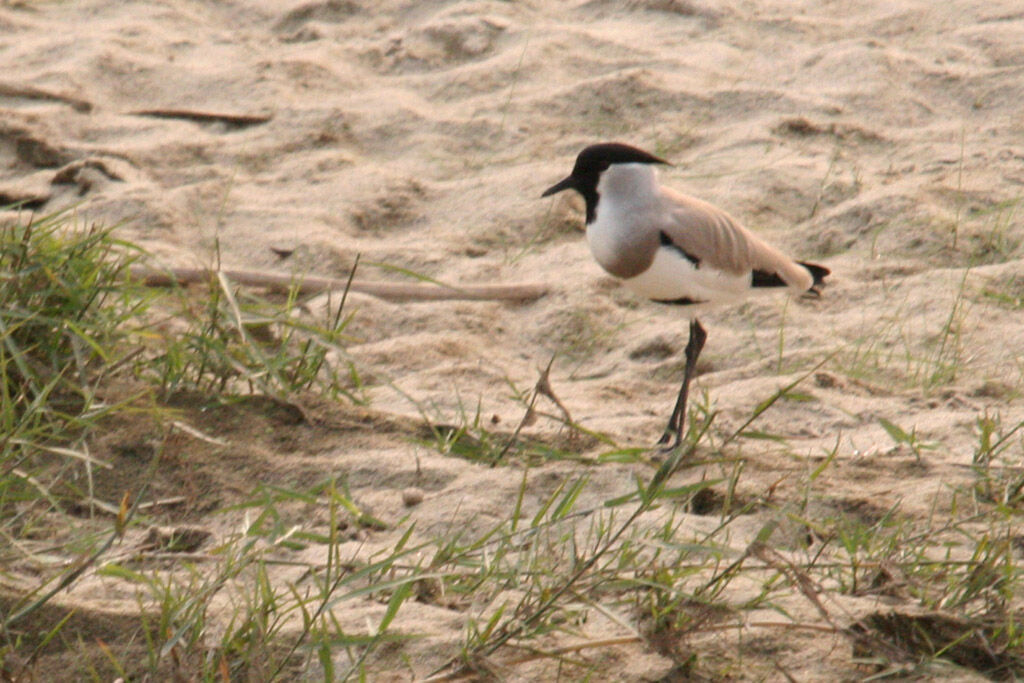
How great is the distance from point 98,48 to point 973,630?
4.51 m

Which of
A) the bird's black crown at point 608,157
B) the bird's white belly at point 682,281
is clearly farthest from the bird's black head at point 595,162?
the bird's white belly at point 682,281

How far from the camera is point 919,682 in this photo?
1.97 metres

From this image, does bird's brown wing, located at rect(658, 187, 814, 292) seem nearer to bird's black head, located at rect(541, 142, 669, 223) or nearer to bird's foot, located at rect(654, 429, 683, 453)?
bird's black head, located at rect(541, 142, 669, 223)

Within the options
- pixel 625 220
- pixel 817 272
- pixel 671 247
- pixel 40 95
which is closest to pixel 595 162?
pixel 625 220

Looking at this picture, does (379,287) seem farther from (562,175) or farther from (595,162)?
(562,175)

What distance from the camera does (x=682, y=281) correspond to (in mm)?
3250

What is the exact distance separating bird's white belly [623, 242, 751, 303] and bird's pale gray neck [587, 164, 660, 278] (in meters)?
0.03

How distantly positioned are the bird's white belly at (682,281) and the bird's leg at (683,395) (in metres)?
0.09

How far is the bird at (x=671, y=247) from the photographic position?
10.6ft

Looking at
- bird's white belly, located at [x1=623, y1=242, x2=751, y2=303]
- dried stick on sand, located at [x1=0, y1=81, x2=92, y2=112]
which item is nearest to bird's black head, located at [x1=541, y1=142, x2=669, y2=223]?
bird's white belly, located at [x1=623, y1=242, x2=751, y2=303]

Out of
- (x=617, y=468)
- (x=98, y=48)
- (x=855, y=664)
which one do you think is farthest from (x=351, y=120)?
(x=855, y=664)

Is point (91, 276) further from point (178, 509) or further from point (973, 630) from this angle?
point (973, 630)

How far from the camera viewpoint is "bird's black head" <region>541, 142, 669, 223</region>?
3.41m

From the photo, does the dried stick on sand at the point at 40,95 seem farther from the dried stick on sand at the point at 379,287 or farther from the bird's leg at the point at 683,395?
the bird's leg at the point at 683,395
